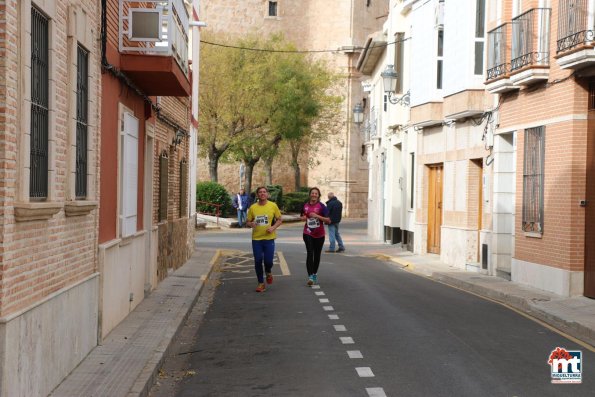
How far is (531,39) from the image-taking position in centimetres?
1750

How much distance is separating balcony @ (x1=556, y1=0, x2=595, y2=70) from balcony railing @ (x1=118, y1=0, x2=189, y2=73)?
661 centimetres

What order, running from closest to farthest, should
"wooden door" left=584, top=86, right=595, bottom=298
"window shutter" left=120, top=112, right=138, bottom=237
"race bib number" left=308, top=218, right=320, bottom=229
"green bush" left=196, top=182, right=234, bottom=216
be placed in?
"window shutter" left=120, top=112, right=138, bottom=237 < "wooden door" left=584, top=86, right=595, bottom=298 < "race bib number" left=308, top=218, right=320, bottom=229 < "green bush" left=196, top=182, right=234, bottom=216

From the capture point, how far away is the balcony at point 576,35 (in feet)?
48.6

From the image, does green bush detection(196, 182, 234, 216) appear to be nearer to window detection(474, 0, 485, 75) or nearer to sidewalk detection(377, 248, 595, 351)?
sidewalk detection(377, 248, 595, 351)

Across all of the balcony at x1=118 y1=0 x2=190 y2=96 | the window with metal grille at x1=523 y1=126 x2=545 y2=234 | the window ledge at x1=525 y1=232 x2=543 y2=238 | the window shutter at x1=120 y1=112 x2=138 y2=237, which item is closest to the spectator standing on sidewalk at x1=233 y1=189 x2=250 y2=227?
the window with metal grille at x1=523 y1=126 x2=545 y2=234

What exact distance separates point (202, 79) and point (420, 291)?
32.1 m

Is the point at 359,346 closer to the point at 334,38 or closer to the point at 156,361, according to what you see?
the point at 156,361

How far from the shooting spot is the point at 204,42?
49969mm

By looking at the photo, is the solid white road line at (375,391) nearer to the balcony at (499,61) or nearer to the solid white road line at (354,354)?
the solid white road line at (354,354)

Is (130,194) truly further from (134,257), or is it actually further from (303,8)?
(303,8)

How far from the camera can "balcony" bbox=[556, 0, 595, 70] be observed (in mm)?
14812

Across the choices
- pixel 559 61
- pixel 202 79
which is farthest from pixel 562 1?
pixel 202 79

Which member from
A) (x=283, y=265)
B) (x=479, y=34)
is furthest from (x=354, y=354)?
(x=479, y=34)

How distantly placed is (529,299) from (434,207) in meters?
11.6
